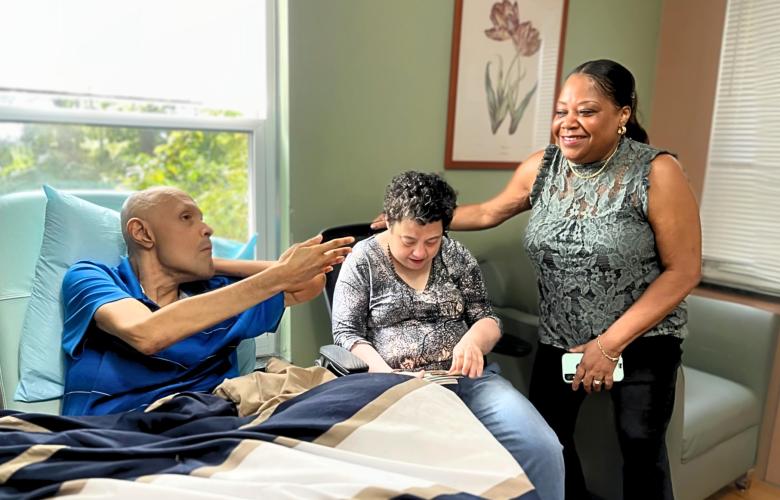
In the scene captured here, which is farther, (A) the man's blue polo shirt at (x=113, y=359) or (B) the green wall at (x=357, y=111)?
(B) the green wall at (x=357, y=111)

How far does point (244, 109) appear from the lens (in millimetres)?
2084

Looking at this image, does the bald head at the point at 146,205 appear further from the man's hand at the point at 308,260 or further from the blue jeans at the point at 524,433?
the blue jeans at the point at 524,433

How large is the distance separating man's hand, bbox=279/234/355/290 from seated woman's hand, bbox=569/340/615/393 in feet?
2.41

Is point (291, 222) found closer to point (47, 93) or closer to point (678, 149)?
point (47, 93)

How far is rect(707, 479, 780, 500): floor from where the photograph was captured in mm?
2396

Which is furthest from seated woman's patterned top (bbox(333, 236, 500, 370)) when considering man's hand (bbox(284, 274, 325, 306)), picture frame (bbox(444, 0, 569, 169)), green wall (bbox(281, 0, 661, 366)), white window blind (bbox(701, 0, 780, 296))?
white window blind (bbox(701, 0, 780, 296))

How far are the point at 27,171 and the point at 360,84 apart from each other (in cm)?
110

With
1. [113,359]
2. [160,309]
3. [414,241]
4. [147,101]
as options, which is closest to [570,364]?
[414,241]

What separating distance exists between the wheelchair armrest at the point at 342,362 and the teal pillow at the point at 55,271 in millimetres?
290

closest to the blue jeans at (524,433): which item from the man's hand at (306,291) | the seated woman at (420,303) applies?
Answer: the seated woman at (420,303)

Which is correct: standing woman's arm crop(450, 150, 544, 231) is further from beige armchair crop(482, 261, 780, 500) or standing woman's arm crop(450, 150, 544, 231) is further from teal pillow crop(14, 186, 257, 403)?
teal pillow crop(14, 186, 257, 403)

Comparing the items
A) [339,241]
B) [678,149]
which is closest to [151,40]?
[339,241]

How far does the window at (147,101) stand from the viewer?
5.74ft

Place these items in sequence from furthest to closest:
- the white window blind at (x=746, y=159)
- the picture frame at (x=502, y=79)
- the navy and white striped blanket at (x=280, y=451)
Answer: the white window blind at (x=746, y=159), the picture frame at (x=502, y=79), the navy and white striped blanket at (x=280, y=451)
